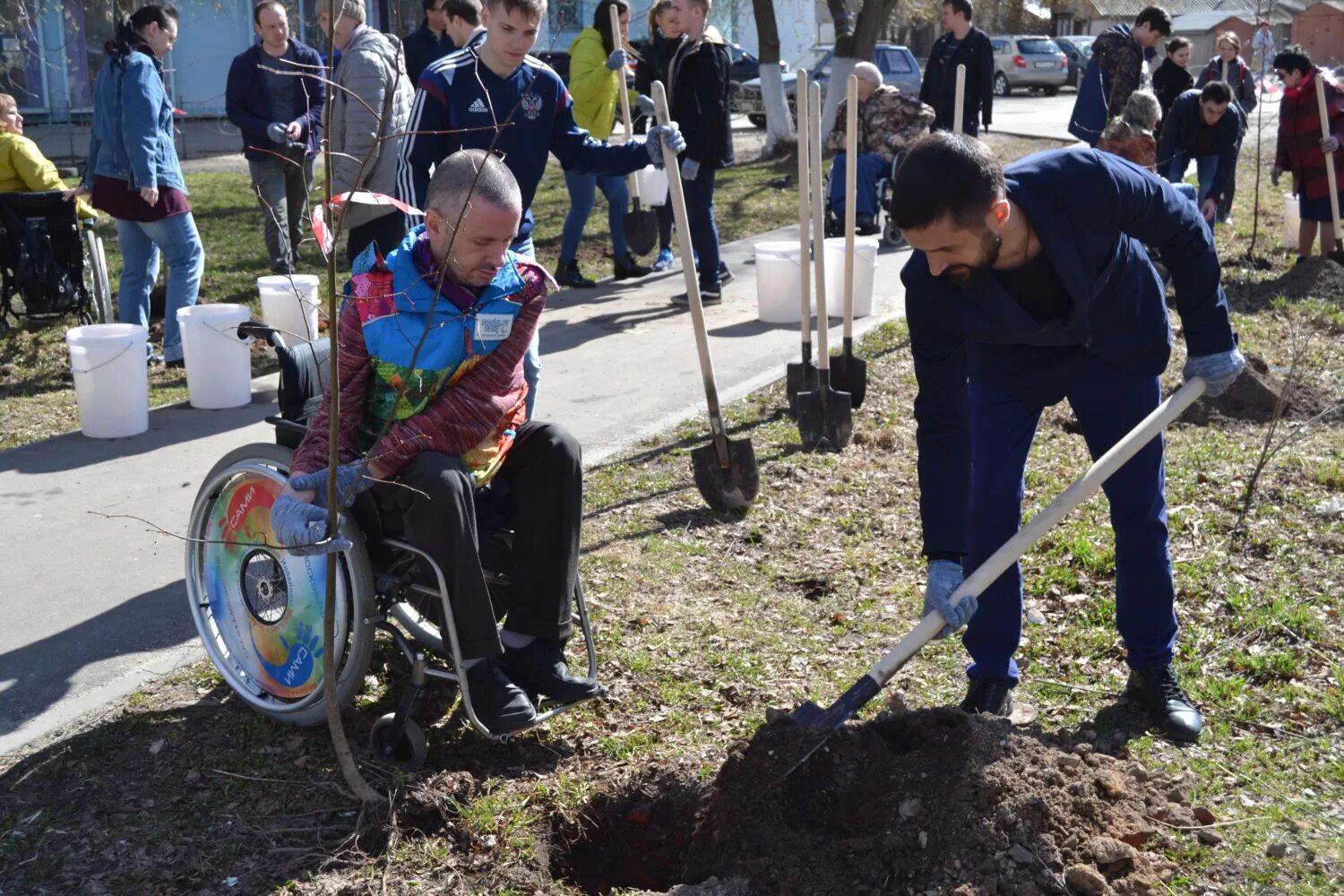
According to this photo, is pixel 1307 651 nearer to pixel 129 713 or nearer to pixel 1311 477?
pixel 1311 477

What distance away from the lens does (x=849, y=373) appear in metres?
6.44

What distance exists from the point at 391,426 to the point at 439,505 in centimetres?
29

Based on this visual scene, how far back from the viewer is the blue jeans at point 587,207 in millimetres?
9164

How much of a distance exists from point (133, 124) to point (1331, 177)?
869 centimetres

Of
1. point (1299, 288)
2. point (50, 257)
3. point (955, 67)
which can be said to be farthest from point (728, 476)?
point (955, 67)

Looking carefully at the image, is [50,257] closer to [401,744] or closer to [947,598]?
[401,744]

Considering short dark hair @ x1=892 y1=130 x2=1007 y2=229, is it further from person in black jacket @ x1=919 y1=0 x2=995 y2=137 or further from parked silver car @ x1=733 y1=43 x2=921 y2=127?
parked silver car @ x1=733 y1=43 x2=921 y2=127

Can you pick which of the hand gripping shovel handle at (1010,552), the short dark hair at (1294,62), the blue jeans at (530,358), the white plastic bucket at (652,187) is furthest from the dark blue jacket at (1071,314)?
the short dark hair at (1294,62)

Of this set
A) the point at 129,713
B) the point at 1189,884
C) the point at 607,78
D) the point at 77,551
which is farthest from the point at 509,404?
the point at 607,78

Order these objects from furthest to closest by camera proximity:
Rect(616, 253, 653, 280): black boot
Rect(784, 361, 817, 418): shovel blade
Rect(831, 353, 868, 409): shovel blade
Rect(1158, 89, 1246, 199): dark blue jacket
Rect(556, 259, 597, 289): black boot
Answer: Rect(1158, 89, 1246, 199): dark blue jacket → Rect(616, 253, 653, 280): black boot → Rect(556, 259, 597, 289): black boot → Rect(831, 353, 868, 409): shovel blade → Rect(784, 361, 817, 418): shovel blade

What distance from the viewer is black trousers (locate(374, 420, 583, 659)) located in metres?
3.13

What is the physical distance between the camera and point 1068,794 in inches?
114

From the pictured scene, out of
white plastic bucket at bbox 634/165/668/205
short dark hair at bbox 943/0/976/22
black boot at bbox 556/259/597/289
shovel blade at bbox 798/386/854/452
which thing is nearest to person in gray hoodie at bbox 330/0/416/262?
shovel blade at bbox 798/386/854/452

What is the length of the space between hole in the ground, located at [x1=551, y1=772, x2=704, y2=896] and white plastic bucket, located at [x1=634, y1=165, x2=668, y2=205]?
7583mm
